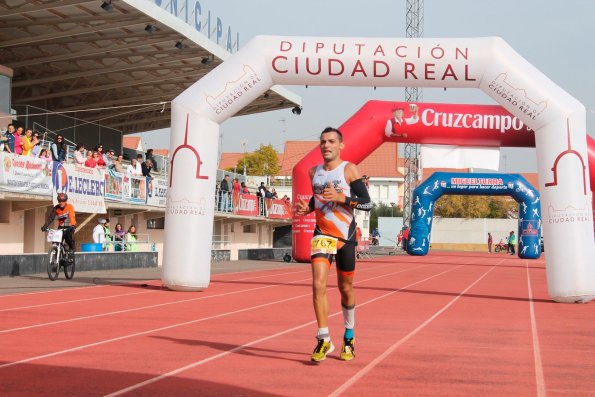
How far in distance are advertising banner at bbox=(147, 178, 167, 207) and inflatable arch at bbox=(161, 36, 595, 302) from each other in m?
14.0

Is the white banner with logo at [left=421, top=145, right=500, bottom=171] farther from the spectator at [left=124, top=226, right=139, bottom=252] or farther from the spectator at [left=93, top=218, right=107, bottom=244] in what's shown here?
the spectator at [left=93, top=218, right=107, bottom=244]

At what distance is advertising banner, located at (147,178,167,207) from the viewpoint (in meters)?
30.2

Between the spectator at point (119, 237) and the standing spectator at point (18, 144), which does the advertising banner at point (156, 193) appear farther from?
the standing spectator at point (18, 144)

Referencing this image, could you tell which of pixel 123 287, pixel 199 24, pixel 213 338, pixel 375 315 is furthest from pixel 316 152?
pixel 213 338

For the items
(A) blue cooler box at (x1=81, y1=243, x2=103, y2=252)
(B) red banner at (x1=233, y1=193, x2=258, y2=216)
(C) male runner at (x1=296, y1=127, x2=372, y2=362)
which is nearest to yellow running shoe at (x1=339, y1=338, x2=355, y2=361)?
(C) male runner at (x1=296, y1=127, x2=372, y2=362)

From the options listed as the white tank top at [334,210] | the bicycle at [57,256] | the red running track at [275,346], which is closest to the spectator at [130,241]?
the bicycle at [57,256]

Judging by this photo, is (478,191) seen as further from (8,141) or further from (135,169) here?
(8,141)

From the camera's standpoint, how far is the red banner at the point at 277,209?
4403 centimetres

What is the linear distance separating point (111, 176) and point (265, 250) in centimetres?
1409

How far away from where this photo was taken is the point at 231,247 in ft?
144

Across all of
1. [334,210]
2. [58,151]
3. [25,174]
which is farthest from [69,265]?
[334,210]

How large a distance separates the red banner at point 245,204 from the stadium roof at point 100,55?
4.72 m

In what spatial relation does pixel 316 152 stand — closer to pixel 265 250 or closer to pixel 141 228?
pixel 141 228

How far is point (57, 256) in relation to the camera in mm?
18656
